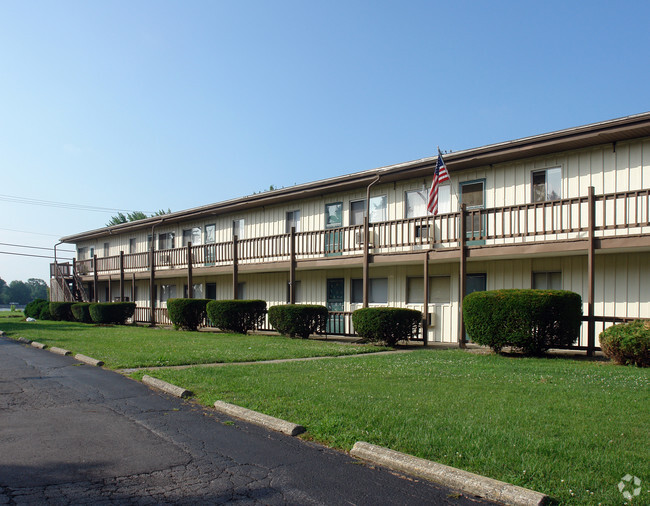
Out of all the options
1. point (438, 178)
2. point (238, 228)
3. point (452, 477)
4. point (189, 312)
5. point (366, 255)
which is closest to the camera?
point (452, 477)

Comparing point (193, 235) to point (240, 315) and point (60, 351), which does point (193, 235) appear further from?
point (60, 351)

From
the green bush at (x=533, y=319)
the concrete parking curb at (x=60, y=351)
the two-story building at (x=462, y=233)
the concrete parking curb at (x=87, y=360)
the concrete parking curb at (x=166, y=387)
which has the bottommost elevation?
the concrete parking curb at (x=60, y=351)

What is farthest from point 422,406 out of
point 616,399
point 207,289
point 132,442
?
point 207,289

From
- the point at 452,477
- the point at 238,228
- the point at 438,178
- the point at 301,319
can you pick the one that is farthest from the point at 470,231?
the point at 452,477

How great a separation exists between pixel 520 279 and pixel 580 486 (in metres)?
13.8

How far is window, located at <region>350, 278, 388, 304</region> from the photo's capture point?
2148 centimetres

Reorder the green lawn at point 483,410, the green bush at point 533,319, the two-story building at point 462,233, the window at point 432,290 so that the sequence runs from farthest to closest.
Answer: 1. the window at point 432,290
2. the two-story building at point 462,233
3. the green bush at point 533,319
4. the green lawn at point 483,410

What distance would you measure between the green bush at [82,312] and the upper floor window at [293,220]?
Answer: 14642mm

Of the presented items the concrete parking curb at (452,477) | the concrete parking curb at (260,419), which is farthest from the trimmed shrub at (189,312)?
the concrete parking curb at (452,477)

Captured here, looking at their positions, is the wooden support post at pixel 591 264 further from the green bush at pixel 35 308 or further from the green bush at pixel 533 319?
the green bush at pixel 35 308

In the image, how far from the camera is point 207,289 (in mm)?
31109

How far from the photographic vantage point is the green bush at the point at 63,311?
3584 centimetres

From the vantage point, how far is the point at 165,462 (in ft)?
17.9

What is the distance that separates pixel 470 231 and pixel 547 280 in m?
2.76
